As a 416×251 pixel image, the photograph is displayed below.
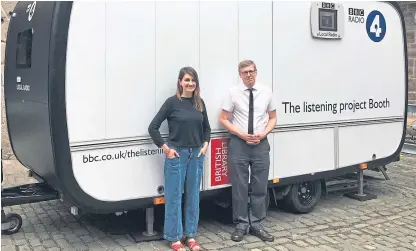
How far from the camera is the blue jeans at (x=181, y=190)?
473 cm

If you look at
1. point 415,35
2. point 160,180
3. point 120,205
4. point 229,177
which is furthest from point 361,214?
point 415,35

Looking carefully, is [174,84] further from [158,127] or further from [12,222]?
[12,222]

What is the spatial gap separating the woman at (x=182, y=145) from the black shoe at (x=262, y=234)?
71 centimetres

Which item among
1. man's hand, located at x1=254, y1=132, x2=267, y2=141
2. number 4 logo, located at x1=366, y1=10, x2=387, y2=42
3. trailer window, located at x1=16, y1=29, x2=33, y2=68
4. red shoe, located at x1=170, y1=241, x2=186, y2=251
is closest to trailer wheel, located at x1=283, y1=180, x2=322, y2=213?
man's hand, located at x1=254, y1=132, x2=267, y2=141

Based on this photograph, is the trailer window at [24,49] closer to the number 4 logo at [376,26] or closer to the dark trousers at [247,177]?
the dark trousers at [247,177]

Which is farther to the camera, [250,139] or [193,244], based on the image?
[250,139]

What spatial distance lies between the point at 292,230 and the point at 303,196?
0.72 metres

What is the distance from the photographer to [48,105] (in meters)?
4.30

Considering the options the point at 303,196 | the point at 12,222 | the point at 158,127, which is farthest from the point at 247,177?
the point at 12,222

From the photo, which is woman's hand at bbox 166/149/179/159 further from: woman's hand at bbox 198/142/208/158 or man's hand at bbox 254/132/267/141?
man's hand at bbox 254/132/267/141

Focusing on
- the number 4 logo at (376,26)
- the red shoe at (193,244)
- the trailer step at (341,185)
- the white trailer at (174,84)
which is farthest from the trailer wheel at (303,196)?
the number 4 logo at (376,26)

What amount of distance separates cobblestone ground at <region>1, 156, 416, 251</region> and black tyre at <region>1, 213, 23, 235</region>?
6cm

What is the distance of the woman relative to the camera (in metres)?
4.70

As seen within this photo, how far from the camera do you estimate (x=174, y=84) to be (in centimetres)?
489
